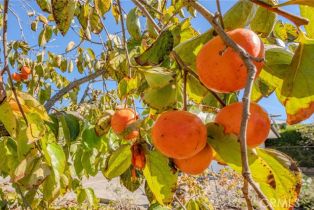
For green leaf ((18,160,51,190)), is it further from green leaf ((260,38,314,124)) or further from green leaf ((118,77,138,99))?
green leaf ((260,38,314,124))

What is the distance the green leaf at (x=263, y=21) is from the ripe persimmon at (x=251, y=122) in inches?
7.7

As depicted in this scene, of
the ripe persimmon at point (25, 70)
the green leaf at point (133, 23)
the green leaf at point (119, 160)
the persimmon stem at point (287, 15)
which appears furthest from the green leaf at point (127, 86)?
the ripe persimmon at point (25, 70)

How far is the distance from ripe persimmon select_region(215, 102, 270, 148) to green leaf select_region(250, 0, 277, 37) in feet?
0.64

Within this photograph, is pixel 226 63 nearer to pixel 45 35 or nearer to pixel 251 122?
pixel 251 122

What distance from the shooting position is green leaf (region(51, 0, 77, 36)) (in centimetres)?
79

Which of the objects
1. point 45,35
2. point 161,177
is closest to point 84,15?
point 161,177

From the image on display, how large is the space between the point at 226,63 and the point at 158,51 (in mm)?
210

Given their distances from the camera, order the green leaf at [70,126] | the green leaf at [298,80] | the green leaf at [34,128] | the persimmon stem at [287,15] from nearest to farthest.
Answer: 1. the persimmon stem at [287,15]
2. the green leaf at [298,80]
3. the green leaf at [34,128]
4. the green leaf at [70,126]

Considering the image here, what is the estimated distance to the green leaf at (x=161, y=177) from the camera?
756mm

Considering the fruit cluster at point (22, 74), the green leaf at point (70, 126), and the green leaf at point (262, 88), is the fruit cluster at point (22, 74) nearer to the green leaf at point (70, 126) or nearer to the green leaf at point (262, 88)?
the green leaf at point (70, 126)

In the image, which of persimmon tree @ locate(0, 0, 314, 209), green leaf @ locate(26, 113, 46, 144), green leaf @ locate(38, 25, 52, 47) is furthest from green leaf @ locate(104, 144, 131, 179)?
green leaf @ locate(38, 25, 52, 47)

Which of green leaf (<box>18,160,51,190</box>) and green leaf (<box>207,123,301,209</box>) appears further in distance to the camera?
green leaf (<box>18,160,51,190</box>)

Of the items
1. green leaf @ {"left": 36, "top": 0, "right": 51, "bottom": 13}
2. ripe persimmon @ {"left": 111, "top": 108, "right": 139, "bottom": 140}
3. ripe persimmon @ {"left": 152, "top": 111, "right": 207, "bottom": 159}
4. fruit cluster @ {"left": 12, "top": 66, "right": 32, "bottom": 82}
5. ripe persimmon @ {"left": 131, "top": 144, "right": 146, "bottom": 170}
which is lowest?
fruit cluster @ {"left": 12, "top": 66, "right": 32, "bottom": 82}

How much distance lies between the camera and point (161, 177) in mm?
761
